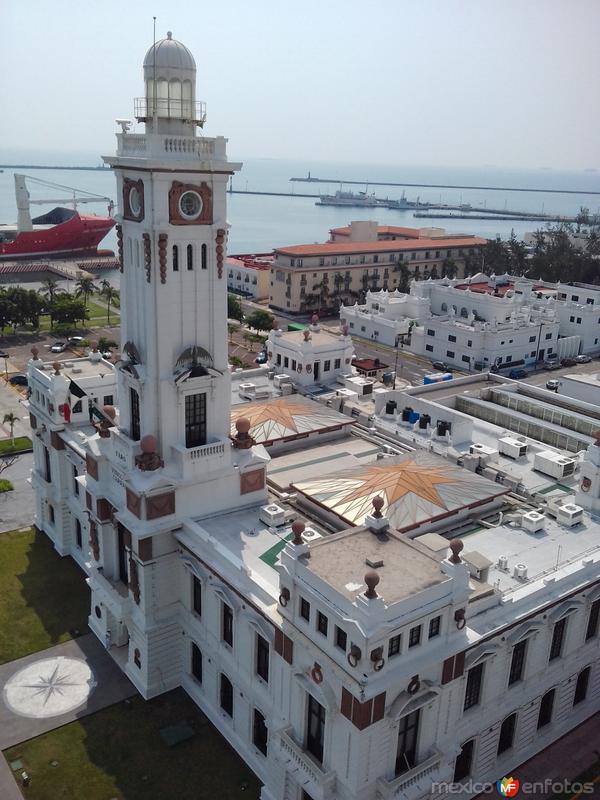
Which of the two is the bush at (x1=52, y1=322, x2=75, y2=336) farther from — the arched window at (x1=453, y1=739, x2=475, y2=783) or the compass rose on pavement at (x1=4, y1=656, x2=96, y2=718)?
the arched window at (x1=453, y1=739, x2=475, y2=783)

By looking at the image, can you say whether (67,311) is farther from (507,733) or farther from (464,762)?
(464,762)

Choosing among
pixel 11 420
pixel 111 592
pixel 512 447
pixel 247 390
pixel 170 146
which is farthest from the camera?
pixel 11 420

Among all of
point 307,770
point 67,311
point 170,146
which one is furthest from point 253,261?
point 307,770

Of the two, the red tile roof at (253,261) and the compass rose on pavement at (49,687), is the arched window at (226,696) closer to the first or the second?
the compass rose on pavement at (49,687)

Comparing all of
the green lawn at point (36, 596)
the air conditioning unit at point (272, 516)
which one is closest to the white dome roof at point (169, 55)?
the air conditioning unit at point (272, 516)

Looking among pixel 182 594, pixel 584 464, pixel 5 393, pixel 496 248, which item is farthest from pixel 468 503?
pixel 496 248

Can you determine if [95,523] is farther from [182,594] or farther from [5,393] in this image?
[5,393]
